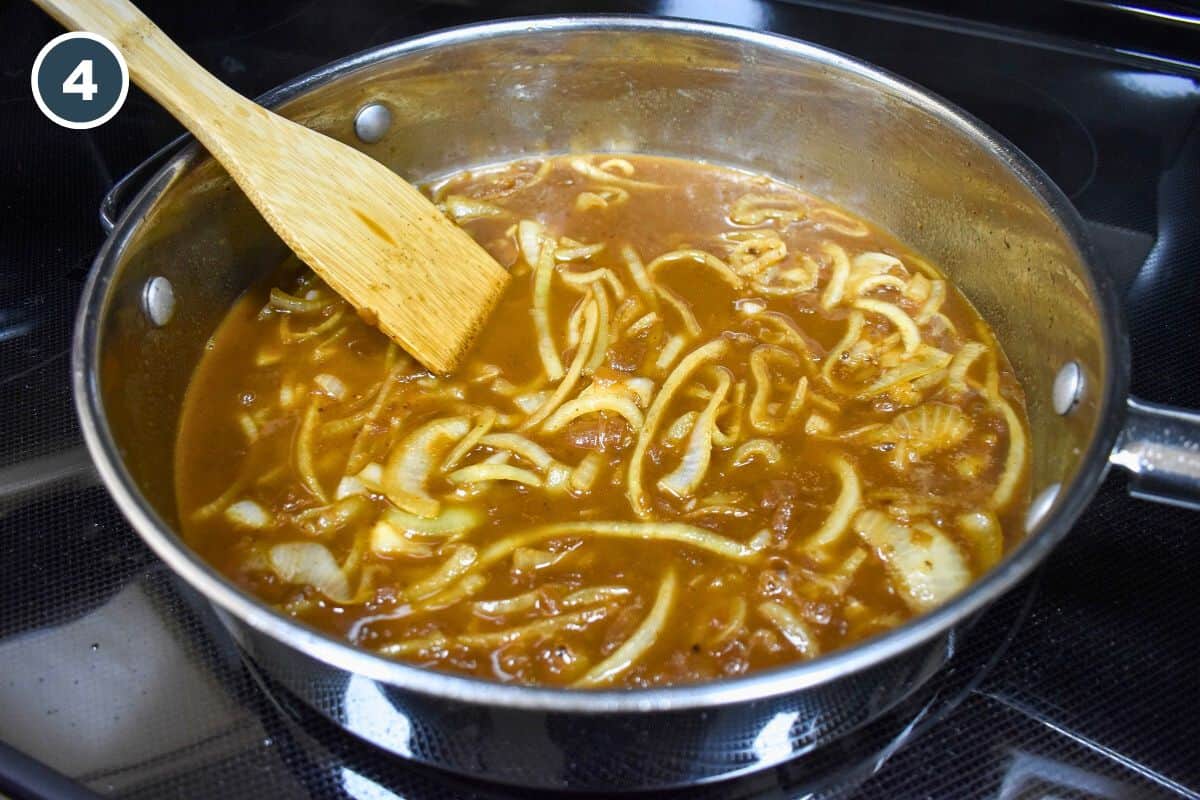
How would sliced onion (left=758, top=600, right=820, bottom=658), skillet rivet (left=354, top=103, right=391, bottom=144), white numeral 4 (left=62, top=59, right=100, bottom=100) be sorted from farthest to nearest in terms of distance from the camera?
skillet rivet (left=354, top=103, right=391, bottom=144) → white numeral 4 (left=62, top=59, right=100, bottom=100) → sliced onion (left=758, top=600, right=820, bottom=658)

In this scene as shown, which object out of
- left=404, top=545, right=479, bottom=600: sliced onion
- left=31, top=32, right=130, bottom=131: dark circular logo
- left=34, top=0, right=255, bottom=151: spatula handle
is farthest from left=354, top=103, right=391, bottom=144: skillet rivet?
left=404, top=545, right=479, bottom=600: sliced onion

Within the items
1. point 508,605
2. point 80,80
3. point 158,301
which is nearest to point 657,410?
point 508,605

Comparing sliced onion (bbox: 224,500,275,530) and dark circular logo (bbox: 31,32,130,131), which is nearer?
sliced onion (bbox: 224,500,275,530)

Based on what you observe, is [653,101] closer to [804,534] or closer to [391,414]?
[391,414]

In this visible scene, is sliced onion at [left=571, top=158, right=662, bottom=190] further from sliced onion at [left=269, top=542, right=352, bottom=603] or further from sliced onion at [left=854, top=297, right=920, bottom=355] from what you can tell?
sliced onion at [left=269, top=542, right=352, bottom=603]

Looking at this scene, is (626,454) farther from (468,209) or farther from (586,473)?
(468,209)

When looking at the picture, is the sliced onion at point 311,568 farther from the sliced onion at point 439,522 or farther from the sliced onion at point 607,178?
the sliced onion at point 607,178

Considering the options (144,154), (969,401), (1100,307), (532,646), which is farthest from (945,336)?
(144,154)

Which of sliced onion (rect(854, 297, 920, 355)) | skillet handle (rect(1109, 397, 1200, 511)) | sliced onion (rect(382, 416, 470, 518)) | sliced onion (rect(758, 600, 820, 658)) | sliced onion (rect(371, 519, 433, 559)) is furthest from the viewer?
sliced onion (rect(854, 297, 920, 355))
